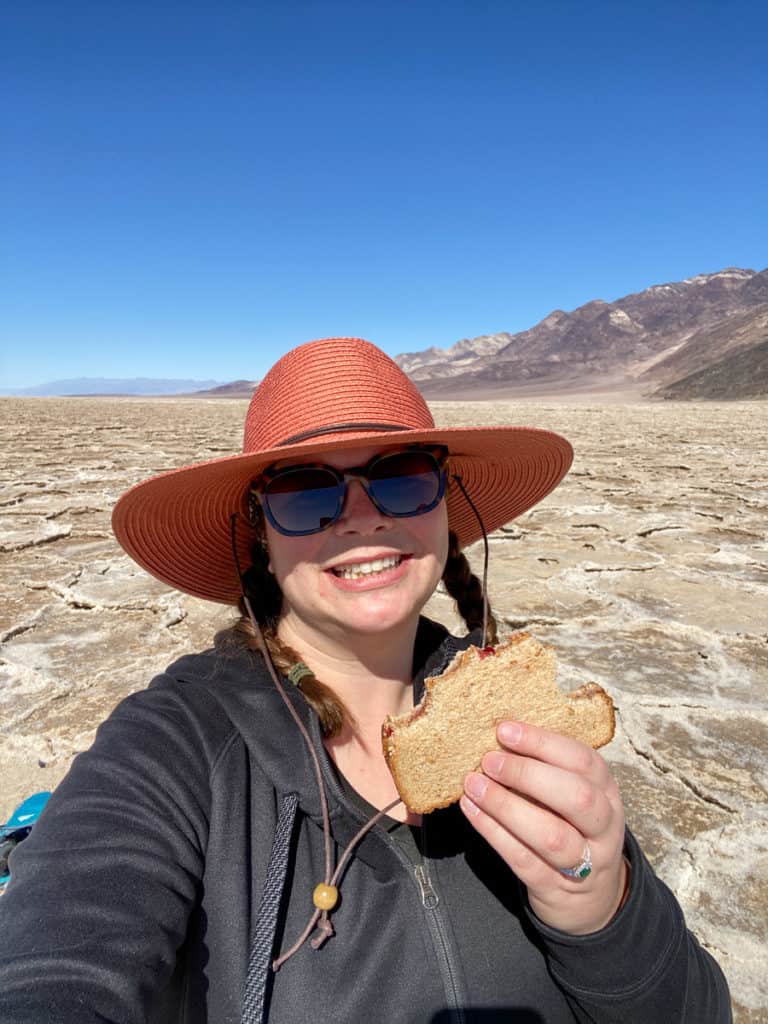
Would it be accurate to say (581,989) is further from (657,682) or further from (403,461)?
(657,682)

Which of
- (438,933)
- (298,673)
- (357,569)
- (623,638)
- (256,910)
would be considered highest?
(357,569)

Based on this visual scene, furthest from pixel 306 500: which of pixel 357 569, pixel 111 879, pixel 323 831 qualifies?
pixel 111 879

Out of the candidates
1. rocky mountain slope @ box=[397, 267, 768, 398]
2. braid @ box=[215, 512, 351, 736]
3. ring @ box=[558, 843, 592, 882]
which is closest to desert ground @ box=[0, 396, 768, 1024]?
ring @ box=[558, 843, 592, 882]

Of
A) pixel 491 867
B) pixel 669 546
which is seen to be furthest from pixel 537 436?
pixel 669 546

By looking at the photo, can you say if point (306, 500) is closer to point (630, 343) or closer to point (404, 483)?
point (404, 483)

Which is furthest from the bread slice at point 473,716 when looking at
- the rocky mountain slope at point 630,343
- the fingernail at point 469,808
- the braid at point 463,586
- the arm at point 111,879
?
the rocky mountain slope at point 630,343

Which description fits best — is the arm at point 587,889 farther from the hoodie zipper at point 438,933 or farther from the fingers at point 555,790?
the hoodie zipper at point 438,933

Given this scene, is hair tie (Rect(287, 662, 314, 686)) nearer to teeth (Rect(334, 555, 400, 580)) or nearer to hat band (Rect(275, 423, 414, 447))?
teeth (Rect(334, 555, 400, 580))

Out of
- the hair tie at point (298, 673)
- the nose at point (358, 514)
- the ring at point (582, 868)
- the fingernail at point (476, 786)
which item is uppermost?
the nose at point (358, 514)
